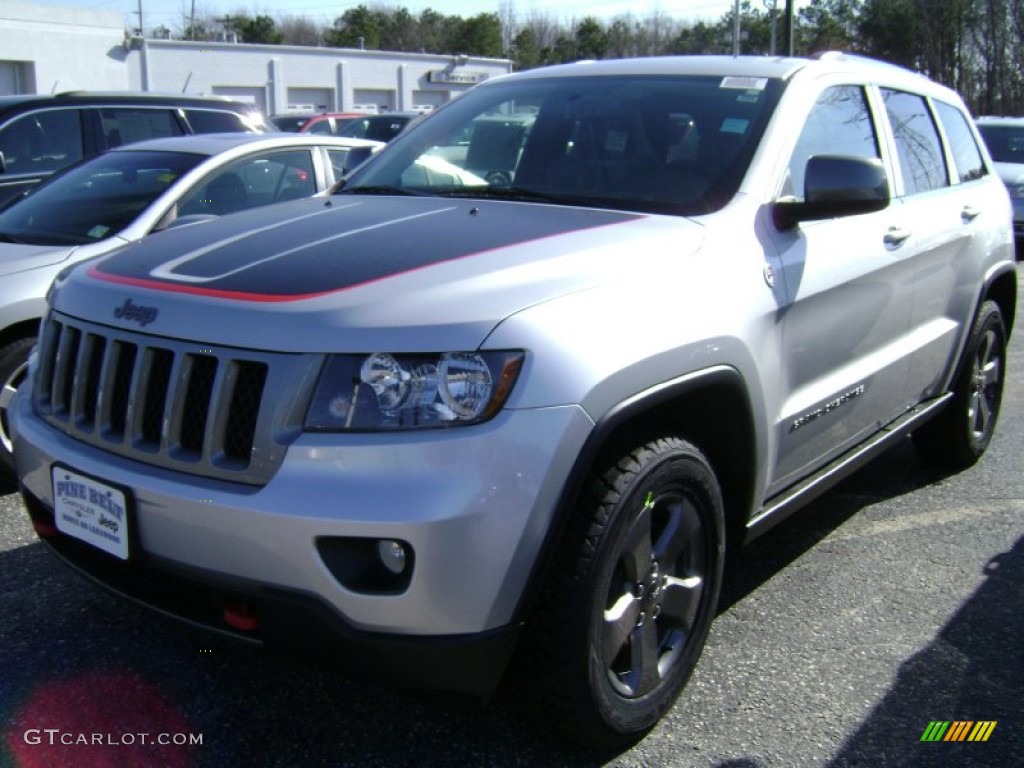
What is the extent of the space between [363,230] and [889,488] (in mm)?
3124

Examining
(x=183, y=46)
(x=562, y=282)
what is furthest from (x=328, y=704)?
(x=183, y=46)

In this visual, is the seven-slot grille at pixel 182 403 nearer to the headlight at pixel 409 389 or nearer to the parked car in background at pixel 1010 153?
the headlight at pixel 409 389

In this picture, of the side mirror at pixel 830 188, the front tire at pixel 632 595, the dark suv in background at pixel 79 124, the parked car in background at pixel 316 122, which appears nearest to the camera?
the front tire at pixel 632 595

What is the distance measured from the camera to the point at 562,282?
251cm

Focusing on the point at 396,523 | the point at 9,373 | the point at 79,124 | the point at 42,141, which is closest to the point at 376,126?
the point at 79,124

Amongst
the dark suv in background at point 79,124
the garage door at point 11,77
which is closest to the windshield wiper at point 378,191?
the dark suv in background at point 79,124

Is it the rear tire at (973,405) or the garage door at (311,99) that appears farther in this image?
the garage door at (311,99)

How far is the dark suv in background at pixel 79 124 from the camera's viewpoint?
7211 millimetres

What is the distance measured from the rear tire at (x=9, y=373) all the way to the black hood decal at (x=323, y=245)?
1.55 m

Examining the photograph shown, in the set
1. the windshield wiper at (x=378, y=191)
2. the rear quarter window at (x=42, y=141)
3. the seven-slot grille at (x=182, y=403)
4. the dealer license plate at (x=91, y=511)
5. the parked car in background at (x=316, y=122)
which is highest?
the parked car in background at (x=316, y=122)

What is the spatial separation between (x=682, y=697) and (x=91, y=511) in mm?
1720

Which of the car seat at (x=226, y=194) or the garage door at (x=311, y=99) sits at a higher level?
the garage door at (x=311, y=99)

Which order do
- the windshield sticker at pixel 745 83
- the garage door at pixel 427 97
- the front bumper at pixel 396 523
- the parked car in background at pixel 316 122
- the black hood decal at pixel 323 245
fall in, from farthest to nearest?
1. the garage door at pixel 427 97
2. the parked car in background at pixel 316 122
3. the windshield sticker at pixel 745 83
4. the black hood decal at pixel 323 245
5. the front bumper at pixel 396 523
